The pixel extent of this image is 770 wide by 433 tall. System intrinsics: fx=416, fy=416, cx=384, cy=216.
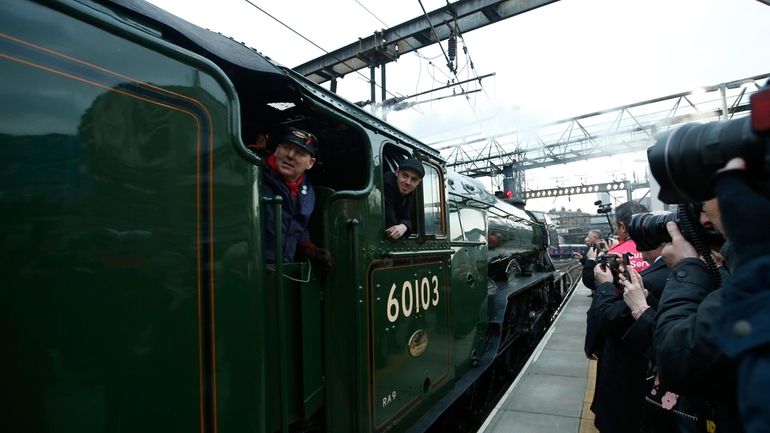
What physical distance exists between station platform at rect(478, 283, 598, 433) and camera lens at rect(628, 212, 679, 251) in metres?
2.42

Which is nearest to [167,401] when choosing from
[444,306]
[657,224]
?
[657,224]

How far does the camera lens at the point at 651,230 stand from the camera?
1.61 metres

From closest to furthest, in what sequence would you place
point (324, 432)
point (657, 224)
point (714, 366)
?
point (714, 366) < point (657, 224) < point (324, 432)

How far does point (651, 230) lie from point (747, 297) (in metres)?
0.86

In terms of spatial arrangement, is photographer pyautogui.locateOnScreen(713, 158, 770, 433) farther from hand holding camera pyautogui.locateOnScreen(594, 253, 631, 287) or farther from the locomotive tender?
the locomotive tender

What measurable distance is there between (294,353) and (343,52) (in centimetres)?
924

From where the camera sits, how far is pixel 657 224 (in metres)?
1.62

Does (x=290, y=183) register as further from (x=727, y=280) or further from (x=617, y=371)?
(x=617, y=371)

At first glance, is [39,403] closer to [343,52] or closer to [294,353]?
[294,353]

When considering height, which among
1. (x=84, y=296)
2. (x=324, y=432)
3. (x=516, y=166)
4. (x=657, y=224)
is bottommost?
(x=324, y=432)

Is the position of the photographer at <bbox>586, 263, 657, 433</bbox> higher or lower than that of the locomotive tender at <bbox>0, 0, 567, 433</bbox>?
lower

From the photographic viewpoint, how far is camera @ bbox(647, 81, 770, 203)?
2.89 feet

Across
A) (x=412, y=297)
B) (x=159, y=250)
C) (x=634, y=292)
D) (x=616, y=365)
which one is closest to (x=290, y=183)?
(x=159, y=250)

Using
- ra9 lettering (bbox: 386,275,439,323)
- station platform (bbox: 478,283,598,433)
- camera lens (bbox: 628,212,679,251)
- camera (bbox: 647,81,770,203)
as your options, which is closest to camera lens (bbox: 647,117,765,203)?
camera (bbox: 647,81,770,203)
